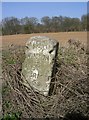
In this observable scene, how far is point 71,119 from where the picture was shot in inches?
244

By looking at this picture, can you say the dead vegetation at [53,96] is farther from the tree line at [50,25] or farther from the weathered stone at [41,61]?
the tree line at [50,25]

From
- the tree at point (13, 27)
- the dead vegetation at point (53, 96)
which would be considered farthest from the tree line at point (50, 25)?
the dead vegetation at point (53, 96)

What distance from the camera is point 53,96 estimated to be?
258 inches

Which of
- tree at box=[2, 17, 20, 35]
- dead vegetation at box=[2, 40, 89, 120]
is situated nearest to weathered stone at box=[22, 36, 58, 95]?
dead vegetation at box=[2, 40, 89, 120]

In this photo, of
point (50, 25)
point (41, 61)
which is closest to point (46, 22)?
point (50, 25)

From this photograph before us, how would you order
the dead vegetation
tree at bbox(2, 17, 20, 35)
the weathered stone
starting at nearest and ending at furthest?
the dead vegetation → the weathered stone → tree at bbox(2, 17, 20, 35)

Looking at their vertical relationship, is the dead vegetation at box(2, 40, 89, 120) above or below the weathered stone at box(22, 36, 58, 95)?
below

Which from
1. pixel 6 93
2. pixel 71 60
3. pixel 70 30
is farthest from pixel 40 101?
pixel 70 30

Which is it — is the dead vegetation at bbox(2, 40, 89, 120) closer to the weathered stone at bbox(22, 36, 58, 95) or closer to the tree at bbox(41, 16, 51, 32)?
the weathered stone at bbox(22, 36, 58, 95)

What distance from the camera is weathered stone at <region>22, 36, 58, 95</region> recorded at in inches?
255

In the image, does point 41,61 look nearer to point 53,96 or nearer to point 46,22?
point 53,96

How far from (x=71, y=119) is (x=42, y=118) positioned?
623 mm

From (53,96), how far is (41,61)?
32.6 inches

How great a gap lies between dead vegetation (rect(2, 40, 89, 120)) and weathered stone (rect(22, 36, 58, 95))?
209 mm
